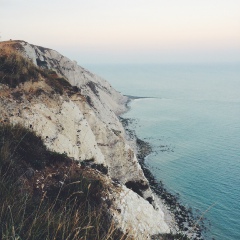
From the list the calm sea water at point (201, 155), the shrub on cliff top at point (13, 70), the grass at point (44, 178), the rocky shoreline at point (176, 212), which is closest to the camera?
the grass at point (44, 178)

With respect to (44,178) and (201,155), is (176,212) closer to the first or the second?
(201,155)

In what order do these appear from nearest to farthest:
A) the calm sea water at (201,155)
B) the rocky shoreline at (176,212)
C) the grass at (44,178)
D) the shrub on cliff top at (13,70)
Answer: the grass at (44,178) → the shrub on cliff top at (13,70) → the rocky shoreline at (176,212) → the calm sea water at (201,155)

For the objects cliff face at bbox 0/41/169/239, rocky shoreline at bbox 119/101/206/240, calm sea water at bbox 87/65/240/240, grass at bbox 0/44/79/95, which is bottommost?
rocky shoreline at bbox 119/101/206/240

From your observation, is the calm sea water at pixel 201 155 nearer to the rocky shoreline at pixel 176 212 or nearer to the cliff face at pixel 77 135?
the rocky shoreline at pixel 176 212

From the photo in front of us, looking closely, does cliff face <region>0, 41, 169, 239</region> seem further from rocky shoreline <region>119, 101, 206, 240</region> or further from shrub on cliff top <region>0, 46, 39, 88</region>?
rocky shoreline <region>119, 101, 206, 240</region>

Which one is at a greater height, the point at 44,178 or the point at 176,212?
the point at 44,178

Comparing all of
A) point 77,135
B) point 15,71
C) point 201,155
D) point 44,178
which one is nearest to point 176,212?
point 77,135

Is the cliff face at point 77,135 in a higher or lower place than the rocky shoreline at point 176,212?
higher

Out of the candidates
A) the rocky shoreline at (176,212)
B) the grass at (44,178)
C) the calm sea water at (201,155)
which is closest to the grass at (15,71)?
the grass at (44,178)

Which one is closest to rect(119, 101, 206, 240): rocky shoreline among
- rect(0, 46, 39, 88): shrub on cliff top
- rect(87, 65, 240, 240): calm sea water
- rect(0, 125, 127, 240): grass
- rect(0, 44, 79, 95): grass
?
rect(87, 65, 240, 240): calm sea water

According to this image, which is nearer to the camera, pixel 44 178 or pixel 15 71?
pixel 44 178

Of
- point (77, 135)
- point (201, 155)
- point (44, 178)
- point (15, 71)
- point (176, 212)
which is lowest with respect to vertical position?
point (176, 212)

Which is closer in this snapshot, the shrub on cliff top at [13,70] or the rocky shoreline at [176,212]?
the shrub on cliff top at [13,70]
